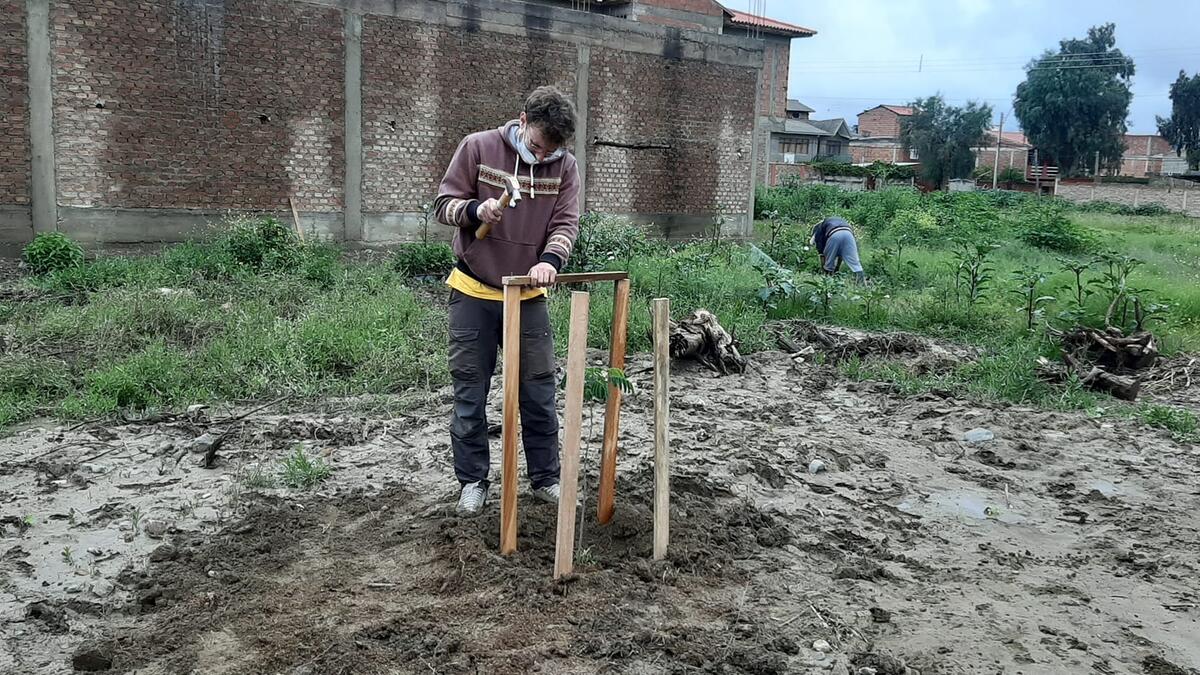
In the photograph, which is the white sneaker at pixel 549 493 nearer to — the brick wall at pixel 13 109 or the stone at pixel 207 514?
the stone at pixel 207 514

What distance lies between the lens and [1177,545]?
165 inches

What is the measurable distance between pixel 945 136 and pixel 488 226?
44.7 metres

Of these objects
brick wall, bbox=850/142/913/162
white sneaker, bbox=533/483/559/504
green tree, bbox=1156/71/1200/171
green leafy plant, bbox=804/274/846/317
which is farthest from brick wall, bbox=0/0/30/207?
green tree, bbox=1156/71/1200/171

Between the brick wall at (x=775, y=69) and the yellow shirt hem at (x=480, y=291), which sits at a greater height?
the brick wall at (x=775, y=69)

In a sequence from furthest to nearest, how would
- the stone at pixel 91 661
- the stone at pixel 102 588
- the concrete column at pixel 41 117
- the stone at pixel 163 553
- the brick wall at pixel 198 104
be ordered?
the brick wall at pixel 198 104 < the concrete column at pixel 41 117 < the stone at pixel 163 553 < the stone at pixel 102 588 < the stone at pixel 91 661

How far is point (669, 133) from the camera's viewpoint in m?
18.0

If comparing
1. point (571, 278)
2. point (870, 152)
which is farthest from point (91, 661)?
point (870, 152)

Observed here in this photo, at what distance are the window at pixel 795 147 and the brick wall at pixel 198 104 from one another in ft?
117

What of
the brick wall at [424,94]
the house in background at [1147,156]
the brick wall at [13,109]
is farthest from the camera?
the house in background at [1147,156]

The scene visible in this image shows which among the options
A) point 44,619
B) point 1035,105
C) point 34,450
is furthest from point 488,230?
point 1035,105

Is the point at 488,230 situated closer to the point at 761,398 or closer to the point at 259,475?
the point at 259,475

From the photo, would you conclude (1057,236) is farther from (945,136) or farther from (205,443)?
(945,136)

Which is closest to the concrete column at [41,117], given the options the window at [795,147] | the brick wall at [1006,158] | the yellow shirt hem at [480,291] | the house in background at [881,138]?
the yellow shirt hem at [480,291]

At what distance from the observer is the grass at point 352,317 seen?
20.9 ft
